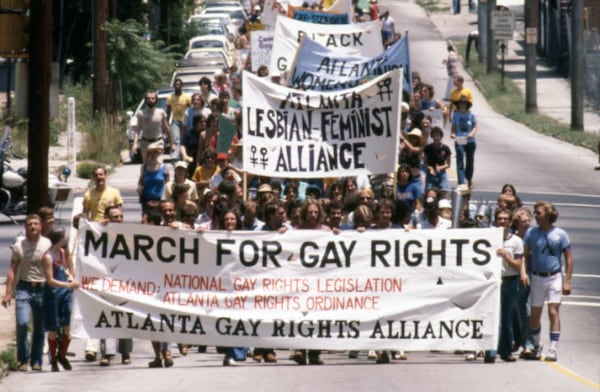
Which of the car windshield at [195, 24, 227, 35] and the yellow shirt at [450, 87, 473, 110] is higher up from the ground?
the car windshield at [195, 24, 227, 35]

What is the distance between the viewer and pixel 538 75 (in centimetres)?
5884

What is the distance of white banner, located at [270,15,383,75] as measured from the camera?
26141 millimetres

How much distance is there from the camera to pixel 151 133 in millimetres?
26359

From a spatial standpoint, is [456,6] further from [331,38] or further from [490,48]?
[331,38]

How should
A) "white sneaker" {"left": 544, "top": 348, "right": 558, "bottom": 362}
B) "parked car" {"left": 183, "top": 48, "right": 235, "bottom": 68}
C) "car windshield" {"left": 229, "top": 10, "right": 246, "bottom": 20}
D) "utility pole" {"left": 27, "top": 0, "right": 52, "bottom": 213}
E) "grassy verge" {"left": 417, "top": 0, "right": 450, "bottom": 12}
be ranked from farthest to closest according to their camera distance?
"grassy verge" {"left": 417, "top": 0, "right": 450, "bottom": 12}, "car windshield" {"left": 229, "top": 10, "right": 246, "bottom": 20}, "parked car" {"left": 183, "top": 48, "right": 235, "bottom": 68}, "utility pole" {"left": 27, "top": 0, "right": 52, "bottom": 213}, "white sneaker" {"left": 544, "top": 348, "right": 558, "bottom": 362}

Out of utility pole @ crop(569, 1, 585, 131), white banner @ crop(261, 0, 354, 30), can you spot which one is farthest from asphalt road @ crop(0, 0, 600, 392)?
white banner @ crop(261, 0, 354, 30)

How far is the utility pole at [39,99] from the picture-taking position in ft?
59.9

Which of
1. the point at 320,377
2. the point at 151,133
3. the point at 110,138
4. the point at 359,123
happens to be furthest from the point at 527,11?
the point at 320,377

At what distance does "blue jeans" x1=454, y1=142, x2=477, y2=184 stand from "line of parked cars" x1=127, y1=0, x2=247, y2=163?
6.99 meters

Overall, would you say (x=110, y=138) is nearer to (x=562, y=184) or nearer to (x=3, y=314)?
(x=562, y=184)

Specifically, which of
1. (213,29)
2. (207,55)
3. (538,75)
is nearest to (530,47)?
(207,55)

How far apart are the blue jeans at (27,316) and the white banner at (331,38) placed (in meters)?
11.8

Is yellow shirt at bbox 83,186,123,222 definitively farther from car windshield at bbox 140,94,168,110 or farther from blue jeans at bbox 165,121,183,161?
car windshield at bbox 140,94,168,110

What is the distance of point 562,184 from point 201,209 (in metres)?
14.8
